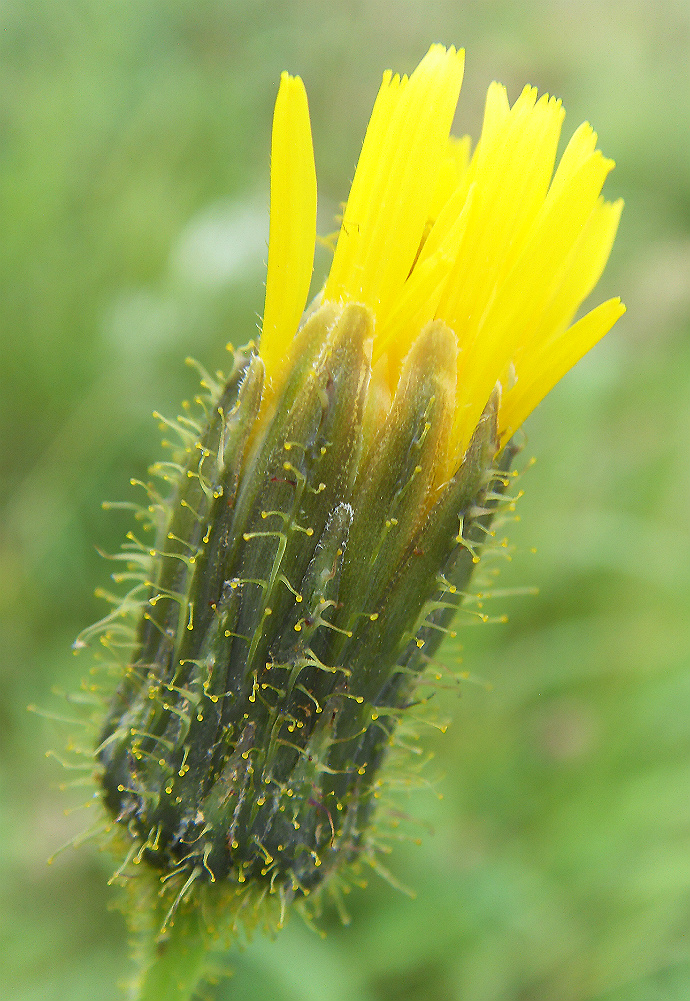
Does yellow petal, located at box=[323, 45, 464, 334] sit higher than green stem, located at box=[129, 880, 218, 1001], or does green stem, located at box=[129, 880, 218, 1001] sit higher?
yellow petal, located at box=[323, 45, 464, 334]

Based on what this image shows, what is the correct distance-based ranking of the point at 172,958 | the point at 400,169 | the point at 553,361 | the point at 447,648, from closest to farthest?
the point at 400,169
the point at 553,361
the point at 172,958
the point at 447,648

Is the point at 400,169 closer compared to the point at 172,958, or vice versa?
the point at 400,169

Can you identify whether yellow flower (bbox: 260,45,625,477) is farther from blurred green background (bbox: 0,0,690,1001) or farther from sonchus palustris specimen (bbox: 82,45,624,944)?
blurred green background (bbox: 0,0,690,1001)

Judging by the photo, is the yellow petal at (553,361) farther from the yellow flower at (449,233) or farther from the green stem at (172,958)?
the green stem at (172,958)

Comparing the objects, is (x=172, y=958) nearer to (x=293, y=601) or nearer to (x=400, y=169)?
(x=293, y=601)

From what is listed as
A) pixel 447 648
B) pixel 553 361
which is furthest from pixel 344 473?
pixel 447 648

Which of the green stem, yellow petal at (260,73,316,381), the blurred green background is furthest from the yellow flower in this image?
the green stem
